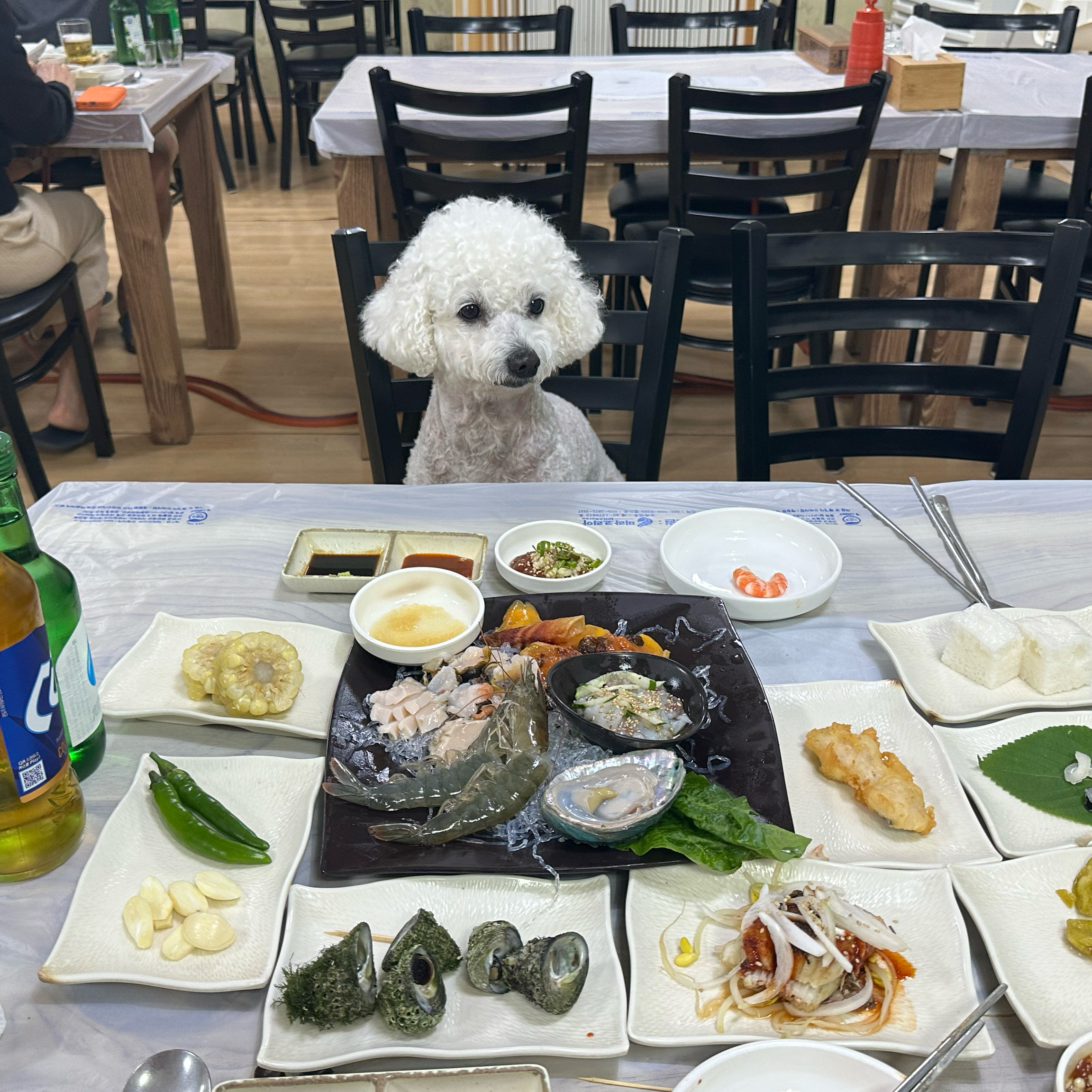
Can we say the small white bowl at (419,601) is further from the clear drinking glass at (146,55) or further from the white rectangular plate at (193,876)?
the clear drinking glass at (146,55)

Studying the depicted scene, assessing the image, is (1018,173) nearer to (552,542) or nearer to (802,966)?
(552,542)

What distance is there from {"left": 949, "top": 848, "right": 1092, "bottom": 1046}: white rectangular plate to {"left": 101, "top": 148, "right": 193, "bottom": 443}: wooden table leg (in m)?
2.72

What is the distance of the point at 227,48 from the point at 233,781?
519 centimetres

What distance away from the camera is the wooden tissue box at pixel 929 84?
102 inches

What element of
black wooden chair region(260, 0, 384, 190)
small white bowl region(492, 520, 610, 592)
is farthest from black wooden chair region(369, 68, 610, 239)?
black wooden chair region(260, 0, 384, 190)

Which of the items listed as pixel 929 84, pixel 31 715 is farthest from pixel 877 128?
pixel 31 715

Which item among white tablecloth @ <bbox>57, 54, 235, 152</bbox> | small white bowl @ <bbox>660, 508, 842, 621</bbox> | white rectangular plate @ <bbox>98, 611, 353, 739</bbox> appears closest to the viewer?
white rectangular plate @ <bbox>98, 611, 353, 739</bbox>

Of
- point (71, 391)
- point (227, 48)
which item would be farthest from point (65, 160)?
point (227, 48)

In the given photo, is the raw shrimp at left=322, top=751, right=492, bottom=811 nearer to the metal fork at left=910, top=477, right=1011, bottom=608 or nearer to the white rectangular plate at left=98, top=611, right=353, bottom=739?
the white rectangular plate at left=98, top=611, right=353, bottom=739

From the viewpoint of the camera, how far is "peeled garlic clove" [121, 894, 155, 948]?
752 mm

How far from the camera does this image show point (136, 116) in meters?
2.56

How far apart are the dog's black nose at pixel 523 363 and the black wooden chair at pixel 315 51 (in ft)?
12.1

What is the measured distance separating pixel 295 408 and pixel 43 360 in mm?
876

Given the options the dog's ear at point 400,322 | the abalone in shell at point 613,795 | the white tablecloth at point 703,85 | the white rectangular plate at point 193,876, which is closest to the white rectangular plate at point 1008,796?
the abalone in shell at point 613,795
